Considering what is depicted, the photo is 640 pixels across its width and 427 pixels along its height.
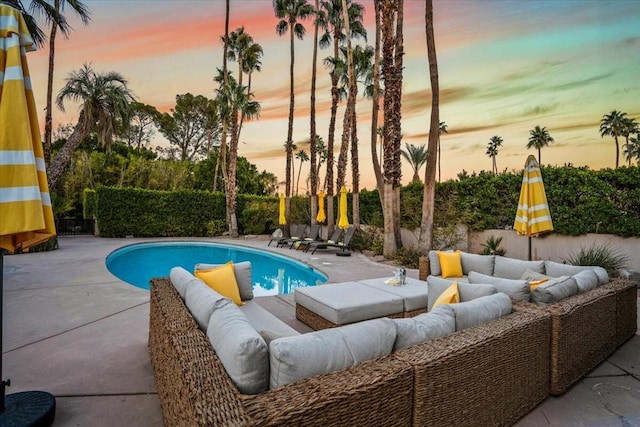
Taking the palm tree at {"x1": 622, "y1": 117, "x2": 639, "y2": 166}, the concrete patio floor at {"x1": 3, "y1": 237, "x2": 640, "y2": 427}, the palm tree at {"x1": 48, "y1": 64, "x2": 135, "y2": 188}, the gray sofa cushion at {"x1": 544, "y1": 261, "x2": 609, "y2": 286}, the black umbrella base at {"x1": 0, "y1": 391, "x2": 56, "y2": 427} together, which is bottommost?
the concrete patio floor at {"x1": 3, "y1": 237, "x2": 640, "y2": 427}

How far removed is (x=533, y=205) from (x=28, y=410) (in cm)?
635

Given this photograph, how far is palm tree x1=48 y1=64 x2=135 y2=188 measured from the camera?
1161 cm

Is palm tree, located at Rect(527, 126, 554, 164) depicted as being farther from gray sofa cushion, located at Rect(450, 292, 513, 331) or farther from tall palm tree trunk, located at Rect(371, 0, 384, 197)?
gray sofa cushion, located at Rect(450, 292, 513, 331)

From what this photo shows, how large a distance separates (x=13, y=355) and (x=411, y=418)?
3753mm

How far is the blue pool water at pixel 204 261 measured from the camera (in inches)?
316

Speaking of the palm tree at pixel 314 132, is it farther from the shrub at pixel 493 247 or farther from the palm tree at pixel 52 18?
the palm tree at pixel 52 18

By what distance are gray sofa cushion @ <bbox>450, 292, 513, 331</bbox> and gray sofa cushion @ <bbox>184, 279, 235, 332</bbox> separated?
1519 millimetres

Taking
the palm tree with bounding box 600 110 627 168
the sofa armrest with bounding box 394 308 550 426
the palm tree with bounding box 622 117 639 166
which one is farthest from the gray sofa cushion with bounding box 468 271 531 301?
the palm tree with bounding box 622 117 639 166

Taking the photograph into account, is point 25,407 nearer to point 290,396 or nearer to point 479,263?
point 290,396

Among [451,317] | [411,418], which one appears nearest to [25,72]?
[411,418]

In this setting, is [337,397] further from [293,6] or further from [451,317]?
[293,6]

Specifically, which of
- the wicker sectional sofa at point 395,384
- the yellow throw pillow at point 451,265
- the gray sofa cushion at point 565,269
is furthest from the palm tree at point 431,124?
the wicker sectional sofa at point 395,384

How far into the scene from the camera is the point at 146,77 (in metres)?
17.9

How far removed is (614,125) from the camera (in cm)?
2448
